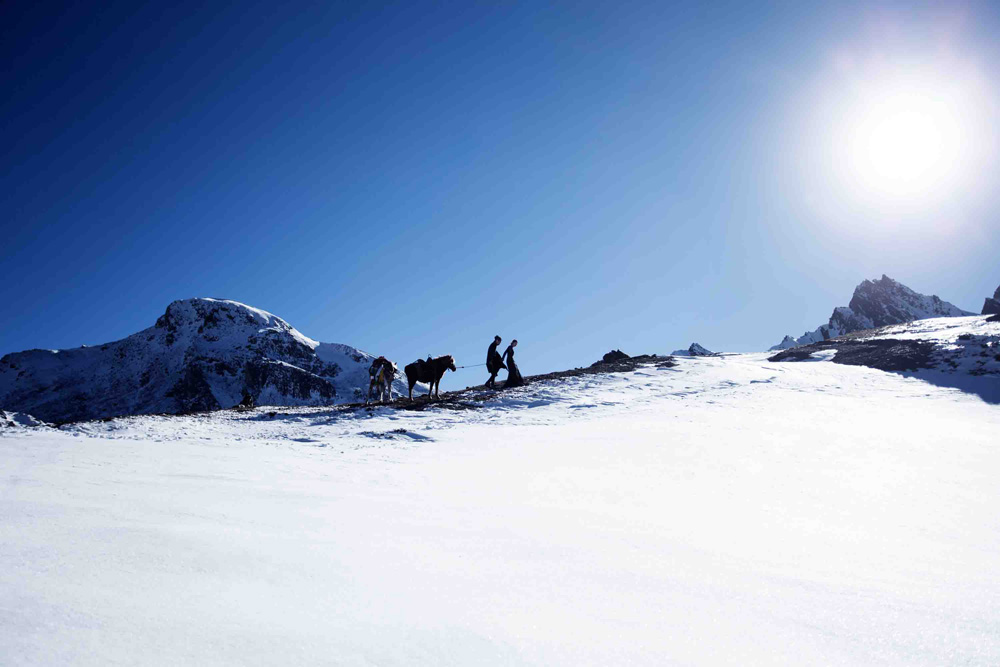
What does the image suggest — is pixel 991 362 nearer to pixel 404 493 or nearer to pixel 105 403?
pixel 404 493

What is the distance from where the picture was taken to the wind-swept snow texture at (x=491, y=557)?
1884mm

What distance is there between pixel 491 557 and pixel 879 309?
15592cm

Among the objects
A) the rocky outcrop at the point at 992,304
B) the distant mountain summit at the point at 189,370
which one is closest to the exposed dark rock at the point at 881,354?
the distant mountain summit at the point at 189,370

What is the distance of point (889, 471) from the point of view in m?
7.76

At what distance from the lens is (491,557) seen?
3117 millimetres

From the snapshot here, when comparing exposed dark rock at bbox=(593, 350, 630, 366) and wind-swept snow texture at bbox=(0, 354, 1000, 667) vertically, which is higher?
exposed dark rock at bbox=(593, 350, 630, 366)

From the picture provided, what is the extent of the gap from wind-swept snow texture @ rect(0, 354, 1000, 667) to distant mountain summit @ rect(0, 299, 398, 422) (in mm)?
95148

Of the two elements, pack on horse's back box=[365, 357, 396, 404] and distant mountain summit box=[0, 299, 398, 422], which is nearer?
pack on horse's back box=[365, 357, 396, 404]

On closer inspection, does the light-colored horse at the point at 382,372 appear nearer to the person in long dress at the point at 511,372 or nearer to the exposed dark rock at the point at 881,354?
the person in long dress at the point at 511,372

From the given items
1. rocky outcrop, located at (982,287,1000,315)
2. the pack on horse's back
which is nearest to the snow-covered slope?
the pack on horse's back

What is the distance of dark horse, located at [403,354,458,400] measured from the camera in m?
20.9

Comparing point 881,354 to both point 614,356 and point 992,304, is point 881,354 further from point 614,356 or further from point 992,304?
point 992,304

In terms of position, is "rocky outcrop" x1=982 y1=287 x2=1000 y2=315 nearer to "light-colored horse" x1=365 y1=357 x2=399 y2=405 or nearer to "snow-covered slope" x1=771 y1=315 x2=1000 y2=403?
"snow-covered slope" x1=771 y1=315 x2=1000 y2=403

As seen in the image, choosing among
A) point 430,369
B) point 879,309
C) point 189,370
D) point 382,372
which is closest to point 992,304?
point 879,309
